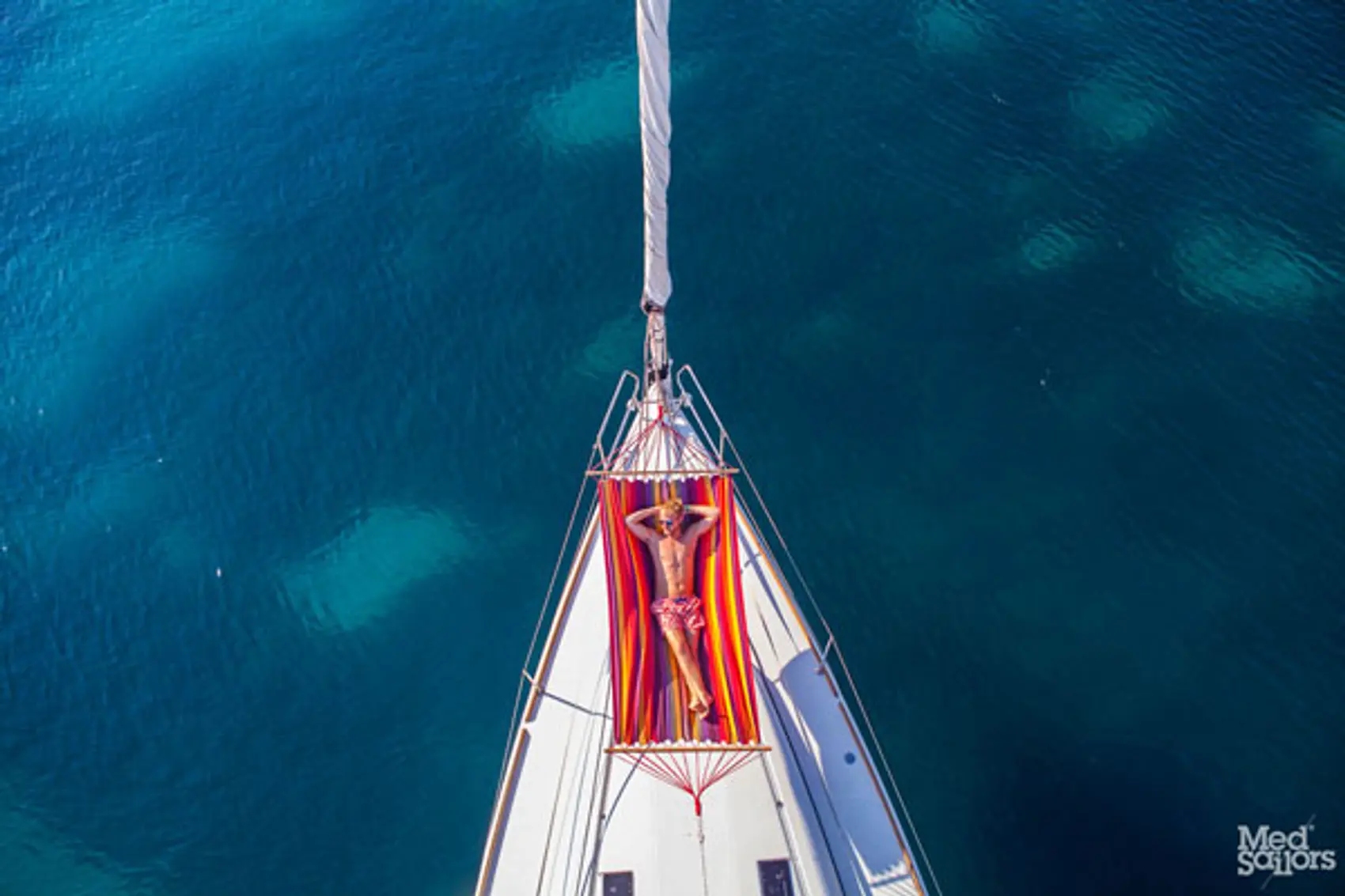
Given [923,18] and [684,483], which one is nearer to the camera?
[684,483]

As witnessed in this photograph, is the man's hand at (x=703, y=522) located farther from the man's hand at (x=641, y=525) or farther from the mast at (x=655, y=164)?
the mast at (x=655, y=164)

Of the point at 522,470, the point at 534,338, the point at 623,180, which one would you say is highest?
the point at 623,180

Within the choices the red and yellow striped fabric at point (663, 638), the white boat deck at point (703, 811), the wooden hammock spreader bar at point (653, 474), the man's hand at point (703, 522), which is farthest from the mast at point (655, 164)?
the white boat deck at point (703, 811)

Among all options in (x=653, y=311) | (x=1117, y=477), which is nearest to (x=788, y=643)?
(x=653, y=311)

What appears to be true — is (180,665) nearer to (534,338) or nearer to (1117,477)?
(534,338)

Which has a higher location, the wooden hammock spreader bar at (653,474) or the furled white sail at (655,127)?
the furled white sail at (655,127)

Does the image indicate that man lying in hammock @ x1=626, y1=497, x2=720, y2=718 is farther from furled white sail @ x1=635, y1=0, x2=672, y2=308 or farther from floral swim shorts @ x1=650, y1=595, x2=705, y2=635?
furled white sail @ x1=635, y1=0, x2=672, y2=308
